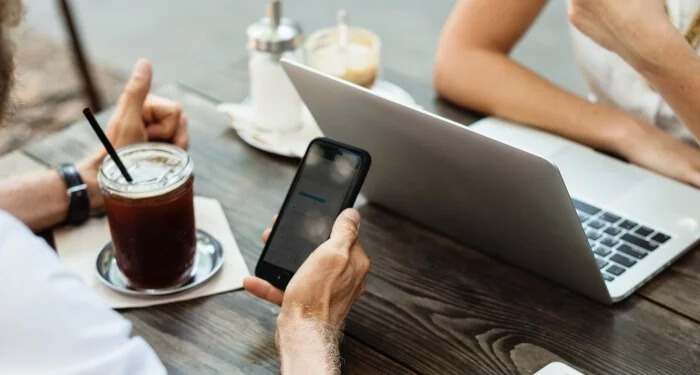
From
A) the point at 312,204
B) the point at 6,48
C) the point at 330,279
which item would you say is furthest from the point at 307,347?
the point at 6,48

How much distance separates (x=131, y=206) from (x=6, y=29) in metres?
0.26

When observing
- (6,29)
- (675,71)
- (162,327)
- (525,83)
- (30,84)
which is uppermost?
(6,29)

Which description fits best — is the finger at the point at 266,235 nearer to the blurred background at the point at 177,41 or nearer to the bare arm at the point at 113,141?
the bare arm at the point at 113,141

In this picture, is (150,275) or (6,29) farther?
(150,275)

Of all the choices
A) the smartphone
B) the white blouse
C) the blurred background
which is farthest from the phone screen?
the blurred background

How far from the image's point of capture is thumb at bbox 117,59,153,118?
1274 mm

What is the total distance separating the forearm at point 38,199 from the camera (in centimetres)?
118

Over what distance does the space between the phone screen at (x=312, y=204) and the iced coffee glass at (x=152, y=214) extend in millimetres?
114

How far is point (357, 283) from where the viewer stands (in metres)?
1.01

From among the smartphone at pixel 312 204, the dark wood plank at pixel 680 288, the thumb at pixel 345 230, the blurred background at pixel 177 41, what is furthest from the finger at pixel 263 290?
the blurred background at pixel 177 41

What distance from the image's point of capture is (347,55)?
146 cm

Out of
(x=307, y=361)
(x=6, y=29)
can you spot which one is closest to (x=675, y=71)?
(x=307, y=361)

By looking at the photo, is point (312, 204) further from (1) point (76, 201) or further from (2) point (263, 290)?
(1) point (76, 201)

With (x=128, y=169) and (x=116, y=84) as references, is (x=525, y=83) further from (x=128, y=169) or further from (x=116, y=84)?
(x=116, y=84)
